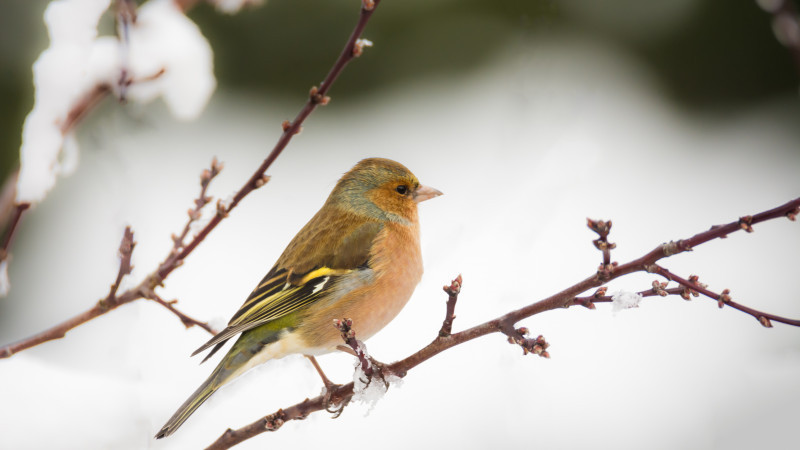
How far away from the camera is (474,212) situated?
5.69 meters

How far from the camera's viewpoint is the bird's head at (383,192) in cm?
363

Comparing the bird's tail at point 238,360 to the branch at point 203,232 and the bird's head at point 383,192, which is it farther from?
the bird's head at point 383,192

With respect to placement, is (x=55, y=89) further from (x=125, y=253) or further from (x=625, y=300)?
(x=625, y=300)

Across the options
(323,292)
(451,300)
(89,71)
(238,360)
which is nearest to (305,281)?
(323,292)

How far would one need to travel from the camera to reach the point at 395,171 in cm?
371

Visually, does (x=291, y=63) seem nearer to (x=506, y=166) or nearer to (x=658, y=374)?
(x=506, y=166)

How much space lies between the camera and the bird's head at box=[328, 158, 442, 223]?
11.9 ft

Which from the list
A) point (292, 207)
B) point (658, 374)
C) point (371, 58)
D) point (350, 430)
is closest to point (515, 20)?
point (371, 58)

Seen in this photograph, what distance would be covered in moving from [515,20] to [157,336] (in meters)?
4.65

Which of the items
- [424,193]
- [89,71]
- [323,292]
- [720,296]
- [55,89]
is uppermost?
[424,193]

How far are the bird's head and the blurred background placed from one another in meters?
0.26

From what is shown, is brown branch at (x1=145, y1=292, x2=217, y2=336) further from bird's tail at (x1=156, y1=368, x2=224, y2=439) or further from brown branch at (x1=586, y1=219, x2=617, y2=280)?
brown branch at (x1=586, y1=219, x2=617, y2=280)

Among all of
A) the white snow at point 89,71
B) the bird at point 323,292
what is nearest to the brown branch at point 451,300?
the white snow at point 89,71

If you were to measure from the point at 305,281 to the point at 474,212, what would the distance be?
9.16 feet
